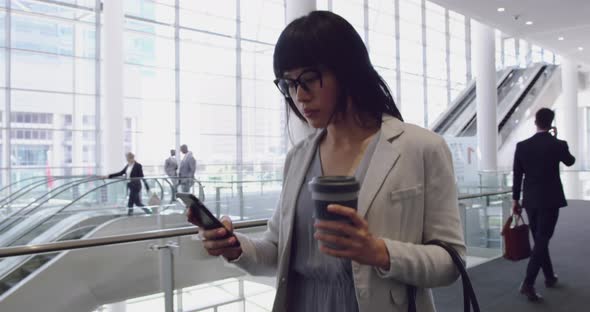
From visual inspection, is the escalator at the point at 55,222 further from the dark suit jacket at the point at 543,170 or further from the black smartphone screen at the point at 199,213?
the black smartphone screen at the point at 199,213

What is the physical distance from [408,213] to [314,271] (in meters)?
0.29

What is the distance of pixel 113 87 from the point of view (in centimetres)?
1341

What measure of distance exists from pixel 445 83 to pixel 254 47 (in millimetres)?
11636

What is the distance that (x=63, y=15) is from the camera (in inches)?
535

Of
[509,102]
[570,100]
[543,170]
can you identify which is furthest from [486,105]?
[543,170]

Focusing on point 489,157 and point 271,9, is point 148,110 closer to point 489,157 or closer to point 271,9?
point 271,9

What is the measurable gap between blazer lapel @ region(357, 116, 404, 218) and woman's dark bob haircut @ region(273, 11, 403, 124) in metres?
0.07

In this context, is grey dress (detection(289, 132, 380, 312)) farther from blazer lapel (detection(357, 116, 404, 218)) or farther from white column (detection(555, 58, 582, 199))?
white column (detection(555, 58, 582, 199))

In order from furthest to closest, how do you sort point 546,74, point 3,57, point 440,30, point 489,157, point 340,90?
point 440,30, point 546,74, point 489,157, point 3,57, point 340,90

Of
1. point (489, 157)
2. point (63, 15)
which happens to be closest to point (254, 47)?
point (63, 15)

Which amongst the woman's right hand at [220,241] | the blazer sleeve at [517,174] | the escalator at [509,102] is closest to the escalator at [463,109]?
the escalator at [509,102]

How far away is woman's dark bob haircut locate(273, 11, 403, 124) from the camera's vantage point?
1221 millimetres

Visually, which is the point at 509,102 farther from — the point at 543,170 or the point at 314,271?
the point at 314,271

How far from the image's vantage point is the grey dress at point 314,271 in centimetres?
122
